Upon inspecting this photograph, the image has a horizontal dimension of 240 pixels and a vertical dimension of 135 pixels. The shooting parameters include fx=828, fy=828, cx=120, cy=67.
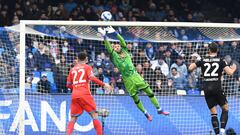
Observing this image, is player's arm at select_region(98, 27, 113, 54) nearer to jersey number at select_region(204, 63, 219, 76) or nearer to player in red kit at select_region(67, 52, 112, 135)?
player in red kit at select_region(67, 52, 112, 135)

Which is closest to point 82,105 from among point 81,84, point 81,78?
point 81,84

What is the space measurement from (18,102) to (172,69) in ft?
11.8

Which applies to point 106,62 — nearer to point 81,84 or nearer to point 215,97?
point 81,84

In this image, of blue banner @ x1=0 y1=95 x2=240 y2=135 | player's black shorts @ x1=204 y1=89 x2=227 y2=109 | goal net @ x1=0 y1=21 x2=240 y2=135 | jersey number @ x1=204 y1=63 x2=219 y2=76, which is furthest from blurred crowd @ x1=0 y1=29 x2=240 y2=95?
jersey number @ x1=204 y1=63 x2=219 y2=76

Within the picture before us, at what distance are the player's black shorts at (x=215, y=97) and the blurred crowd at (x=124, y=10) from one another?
27.5ft

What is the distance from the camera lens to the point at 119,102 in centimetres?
1844

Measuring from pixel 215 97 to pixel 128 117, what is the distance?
3.16 m

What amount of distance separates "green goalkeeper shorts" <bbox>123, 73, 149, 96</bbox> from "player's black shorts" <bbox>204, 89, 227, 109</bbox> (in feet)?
6.74

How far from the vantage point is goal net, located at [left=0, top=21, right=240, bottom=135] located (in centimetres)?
1781

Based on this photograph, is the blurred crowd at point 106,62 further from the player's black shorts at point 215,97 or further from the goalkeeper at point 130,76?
the player's black shorts at point 215,97

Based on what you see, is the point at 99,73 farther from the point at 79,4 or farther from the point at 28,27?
the point at 79,4

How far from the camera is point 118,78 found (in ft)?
61.7

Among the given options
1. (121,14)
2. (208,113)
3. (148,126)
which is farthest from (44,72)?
(121,14)

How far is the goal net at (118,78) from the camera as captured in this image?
17812 mm
